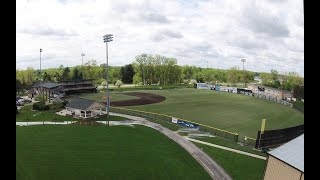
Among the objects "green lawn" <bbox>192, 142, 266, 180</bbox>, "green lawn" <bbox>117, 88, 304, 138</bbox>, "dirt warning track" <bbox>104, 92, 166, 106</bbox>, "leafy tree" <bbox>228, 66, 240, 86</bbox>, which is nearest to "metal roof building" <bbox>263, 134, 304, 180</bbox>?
"green lawn" <bbox>192, 142, 266, 180</bbox>

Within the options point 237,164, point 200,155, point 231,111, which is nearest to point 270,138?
point 237,164

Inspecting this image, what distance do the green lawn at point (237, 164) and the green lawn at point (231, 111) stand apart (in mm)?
10914

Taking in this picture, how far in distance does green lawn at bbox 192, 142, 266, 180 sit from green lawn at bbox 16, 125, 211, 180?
7.56 feet

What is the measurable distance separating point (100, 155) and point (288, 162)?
703 inches

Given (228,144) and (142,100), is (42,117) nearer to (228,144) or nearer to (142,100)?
(142,100)

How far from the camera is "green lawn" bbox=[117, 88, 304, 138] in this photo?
4991cm

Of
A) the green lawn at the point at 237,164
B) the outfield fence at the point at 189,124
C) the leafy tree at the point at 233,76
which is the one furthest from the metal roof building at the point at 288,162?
the leafy tree at the point at 233,76

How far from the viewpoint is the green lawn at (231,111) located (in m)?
49.9

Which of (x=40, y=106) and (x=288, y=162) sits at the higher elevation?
(x=40, y=106)

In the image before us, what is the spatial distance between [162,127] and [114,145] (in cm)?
1081

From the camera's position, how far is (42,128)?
1668 inches

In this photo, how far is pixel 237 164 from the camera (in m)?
29.1

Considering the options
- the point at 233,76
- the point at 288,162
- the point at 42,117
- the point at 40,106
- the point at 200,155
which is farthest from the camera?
the point at 233,76

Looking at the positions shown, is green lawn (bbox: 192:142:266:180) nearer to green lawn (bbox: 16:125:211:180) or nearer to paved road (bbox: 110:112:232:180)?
paved road (bbox: 110:112:232:180)
